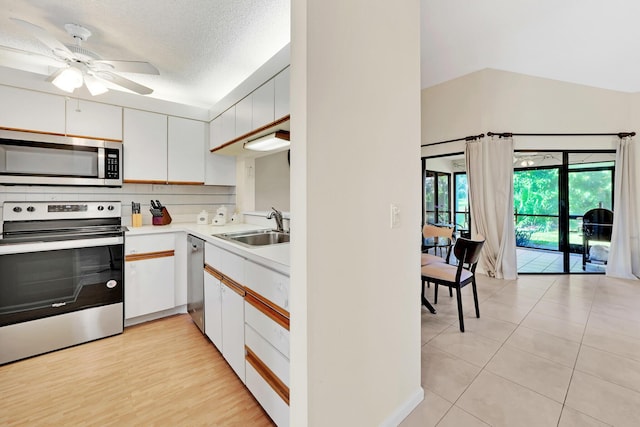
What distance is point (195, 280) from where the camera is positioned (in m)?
2.46

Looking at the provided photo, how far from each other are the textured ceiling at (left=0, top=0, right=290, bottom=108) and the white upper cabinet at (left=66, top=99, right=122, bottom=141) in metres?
0.47

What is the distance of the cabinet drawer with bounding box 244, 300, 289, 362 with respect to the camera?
49.6 inches

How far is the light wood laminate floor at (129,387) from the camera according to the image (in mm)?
1509

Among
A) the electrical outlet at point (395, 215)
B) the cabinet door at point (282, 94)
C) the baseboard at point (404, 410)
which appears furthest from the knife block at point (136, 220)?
the baseboard at point (404, 410)

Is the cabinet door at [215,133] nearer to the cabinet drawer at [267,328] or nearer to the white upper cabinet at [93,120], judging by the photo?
the white upper cabinet at [93,120]

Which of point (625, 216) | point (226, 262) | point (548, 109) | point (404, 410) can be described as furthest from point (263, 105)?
point (625, 216)

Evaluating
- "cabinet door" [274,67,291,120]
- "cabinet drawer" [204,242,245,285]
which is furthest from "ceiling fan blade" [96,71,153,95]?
"cabinet drawer" [204,242,245,285]

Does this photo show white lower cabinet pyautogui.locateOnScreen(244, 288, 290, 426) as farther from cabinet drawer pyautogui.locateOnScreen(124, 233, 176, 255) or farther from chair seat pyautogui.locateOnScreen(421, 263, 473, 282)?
chair seat pyautogui.locateOnScreen(421, 263, 473, 282)

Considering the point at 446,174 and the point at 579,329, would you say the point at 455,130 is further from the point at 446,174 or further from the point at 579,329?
the point at 579,329

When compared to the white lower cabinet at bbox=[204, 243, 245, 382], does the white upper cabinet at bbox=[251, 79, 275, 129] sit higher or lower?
higher

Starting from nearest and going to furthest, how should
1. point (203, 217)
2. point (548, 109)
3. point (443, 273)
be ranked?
point (443, 273), point (203, 217), point (548, 109)

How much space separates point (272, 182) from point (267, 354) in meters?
2.06

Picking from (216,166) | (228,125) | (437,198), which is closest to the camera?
(228,125)

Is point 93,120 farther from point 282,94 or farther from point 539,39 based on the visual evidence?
point 539,39
